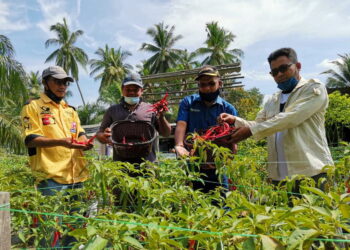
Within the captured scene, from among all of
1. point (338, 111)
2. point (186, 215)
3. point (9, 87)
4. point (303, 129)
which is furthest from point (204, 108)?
point (338, 111)

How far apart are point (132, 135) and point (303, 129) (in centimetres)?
124

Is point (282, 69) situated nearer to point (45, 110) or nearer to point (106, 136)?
point (106, 136)

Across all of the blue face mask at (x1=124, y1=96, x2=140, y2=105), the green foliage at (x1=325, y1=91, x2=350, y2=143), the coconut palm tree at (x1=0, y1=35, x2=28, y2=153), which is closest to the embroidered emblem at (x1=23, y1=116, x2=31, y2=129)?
→ the blue face mask at (x1=124, y1=96, x2=140, y2=105)

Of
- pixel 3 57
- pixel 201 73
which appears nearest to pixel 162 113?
pixel 201 73

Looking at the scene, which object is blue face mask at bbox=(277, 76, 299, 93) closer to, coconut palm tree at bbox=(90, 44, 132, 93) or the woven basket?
the woven basket

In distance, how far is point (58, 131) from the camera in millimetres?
2518

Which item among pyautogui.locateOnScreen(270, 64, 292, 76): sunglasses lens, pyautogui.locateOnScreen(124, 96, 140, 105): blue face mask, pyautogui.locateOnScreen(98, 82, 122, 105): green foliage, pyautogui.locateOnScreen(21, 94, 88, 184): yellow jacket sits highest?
pyautogui.locateOnScreen(98, 82, 122, 105): green foliage

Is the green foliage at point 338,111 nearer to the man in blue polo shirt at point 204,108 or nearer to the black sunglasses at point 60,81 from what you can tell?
the man in blue polo shirt at point 204,108

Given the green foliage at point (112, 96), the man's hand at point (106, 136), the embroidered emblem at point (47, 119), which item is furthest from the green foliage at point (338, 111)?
the green foliage at point (112, 96)

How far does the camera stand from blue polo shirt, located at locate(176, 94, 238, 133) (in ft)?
8.75

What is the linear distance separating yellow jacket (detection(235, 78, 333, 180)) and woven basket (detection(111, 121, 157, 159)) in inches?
29.0

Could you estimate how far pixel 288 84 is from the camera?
2307 mm

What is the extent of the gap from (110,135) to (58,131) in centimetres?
47

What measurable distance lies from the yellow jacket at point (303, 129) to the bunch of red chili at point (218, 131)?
152 mm
